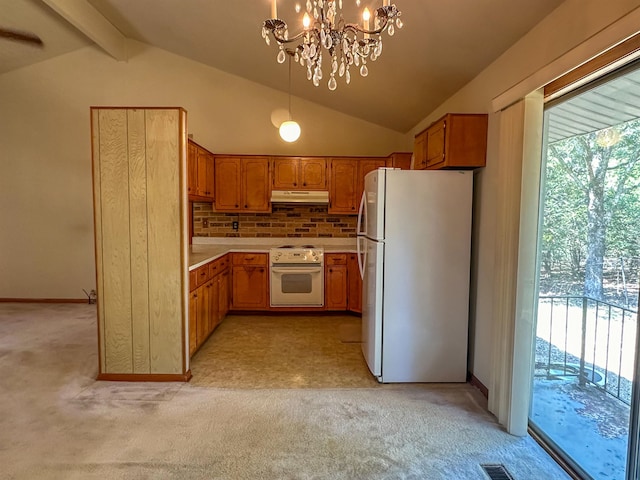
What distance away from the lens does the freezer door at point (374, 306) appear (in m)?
2.82

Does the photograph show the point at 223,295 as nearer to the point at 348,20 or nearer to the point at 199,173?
the point at 199,173

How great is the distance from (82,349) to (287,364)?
2.04 meters

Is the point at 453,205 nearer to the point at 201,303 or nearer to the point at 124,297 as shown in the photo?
the point at 201,303

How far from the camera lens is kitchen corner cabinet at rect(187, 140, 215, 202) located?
12.6ft

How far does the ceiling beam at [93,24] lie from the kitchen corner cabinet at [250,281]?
3.05 metres

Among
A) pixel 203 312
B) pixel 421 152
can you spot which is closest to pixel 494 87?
pixel 421 152

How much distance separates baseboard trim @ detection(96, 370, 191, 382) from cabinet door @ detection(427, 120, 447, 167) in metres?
2.68

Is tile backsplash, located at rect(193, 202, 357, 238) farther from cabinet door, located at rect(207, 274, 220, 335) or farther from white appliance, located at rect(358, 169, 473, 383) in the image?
white appliance, located at rect(358, 169, 473, 383)

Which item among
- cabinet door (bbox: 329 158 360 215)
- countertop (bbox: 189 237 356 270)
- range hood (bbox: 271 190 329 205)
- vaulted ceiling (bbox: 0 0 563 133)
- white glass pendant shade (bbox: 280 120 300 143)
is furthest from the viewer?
countertop (bbox: 189 237 356 270)

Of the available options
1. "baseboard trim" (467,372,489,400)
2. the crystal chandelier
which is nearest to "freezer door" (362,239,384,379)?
"baseboard trim" (467,372,489,400)

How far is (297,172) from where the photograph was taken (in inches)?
192

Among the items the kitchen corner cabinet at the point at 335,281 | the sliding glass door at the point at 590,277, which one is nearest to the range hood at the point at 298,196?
the kitchen corner cabinet at the point at 335,281

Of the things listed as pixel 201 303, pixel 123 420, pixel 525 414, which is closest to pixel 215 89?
pixel 201 303

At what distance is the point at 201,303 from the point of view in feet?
11.3
